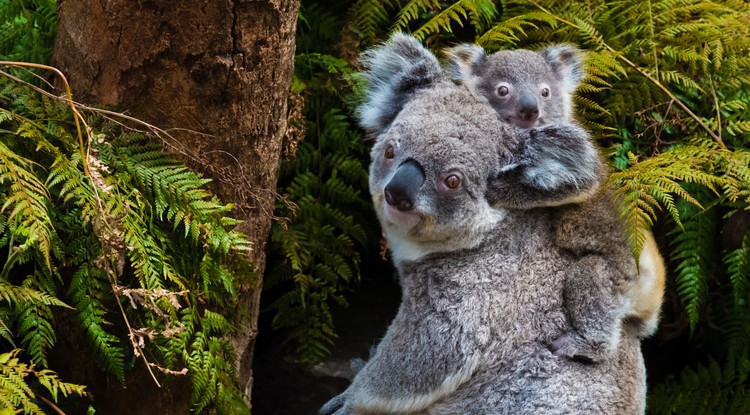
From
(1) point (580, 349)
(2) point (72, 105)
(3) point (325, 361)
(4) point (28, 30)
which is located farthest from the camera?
(3) point (325, 361)

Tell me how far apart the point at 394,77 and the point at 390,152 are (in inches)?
18.7

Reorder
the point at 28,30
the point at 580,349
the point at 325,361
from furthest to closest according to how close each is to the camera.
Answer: the point at 325,361 < the point at 28,30 < the point at 580,349

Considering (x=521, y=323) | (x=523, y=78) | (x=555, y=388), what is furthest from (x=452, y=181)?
(x=523, y=78)

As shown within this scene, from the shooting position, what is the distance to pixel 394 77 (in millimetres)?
3506

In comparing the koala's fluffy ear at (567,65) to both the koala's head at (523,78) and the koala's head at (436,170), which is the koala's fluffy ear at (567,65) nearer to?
the koala's head at (523,78)

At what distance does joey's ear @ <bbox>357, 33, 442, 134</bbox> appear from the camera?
3.45m

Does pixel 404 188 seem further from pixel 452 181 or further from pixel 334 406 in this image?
pixel 334 406

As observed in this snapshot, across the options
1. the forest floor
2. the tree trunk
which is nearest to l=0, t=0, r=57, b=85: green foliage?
the tree trunk

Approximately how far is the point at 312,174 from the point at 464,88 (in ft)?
4.45

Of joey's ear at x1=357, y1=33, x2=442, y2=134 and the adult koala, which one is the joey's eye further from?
joey's ear at x1=357, y1=33, x2=442, y2=134

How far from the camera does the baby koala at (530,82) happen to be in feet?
11.9

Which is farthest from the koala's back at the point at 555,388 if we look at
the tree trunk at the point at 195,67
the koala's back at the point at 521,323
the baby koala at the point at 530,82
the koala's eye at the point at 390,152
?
the tree trunk at the point at 195,67

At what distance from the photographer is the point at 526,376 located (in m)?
3.11

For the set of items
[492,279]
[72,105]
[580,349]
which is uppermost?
[72,105]
